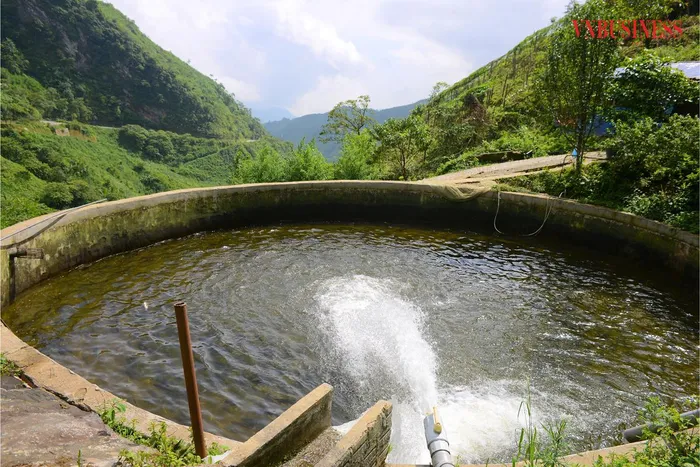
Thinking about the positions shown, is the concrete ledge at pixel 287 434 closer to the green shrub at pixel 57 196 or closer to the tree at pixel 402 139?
the tree at pixel 402 139

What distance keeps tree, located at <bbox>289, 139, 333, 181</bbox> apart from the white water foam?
7281 mm

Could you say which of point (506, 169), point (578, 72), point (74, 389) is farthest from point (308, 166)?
point (74, 389)

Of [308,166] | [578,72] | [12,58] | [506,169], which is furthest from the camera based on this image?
[12,58]

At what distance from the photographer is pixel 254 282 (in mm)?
7645

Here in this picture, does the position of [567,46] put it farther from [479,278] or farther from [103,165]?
[103,165]

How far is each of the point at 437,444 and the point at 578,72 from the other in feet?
35.3

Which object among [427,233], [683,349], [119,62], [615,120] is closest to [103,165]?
[119,62]

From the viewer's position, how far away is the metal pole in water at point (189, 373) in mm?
2404

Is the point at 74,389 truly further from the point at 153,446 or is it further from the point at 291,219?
the point at 291,219

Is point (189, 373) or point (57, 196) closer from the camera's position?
point (189, 373)

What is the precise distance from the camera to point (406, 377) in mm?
5000

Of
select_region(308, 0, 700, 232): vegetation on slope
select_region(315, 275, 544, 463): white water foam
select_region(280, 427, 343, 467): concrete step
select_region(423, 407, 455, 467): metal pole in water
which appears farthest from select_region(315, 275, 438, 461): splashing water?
select_region(308, 0, 700, 232): vegetation on slope

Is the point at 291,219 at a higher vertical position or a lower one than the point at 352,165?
lower

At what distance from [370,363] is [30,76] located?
8067 cm
